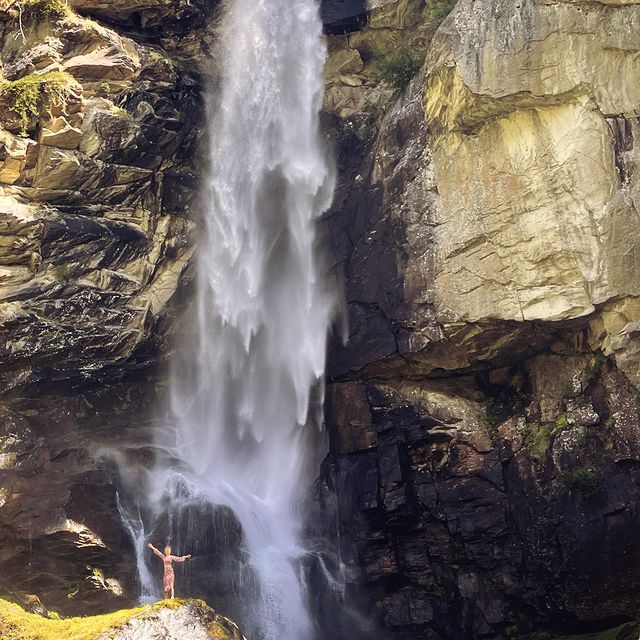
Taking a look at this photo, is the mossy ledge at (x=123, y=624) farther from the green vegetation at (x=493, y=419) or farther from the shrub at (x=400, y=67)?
the shrub at (x=400, y=67)

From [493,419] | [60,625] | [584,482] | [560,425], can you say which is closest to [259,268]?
[493,419]

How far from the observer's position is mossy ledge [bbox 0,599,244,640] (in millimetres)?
14297

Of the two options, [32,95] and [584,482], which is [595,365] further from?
[32,95]

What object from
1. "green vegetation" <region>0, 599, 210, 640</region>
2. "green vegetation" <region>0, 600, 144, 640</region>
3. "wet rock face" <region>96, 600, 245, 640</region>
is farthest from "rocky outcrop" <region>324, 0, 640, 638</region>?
"green vegetation" <region>0, 600, 144, 640</region>

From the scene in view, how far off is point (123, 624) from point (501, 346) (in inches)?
468

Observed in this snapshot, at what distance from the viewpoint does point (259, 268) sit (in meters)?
24.9

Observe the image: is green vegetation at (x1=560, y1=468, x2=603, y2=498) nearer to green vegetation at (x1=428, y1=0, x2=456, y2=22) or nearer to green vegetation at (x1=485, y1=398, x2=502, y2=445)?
green vegetation at (x1=485, y1=398, x2=502, y2=445)

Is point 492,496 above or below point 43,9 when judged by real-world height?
below

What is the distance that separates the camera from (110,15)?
23531mm

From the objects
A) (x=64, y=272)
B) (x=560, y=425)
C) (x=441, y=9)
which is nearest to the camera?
(x=560, y=425)

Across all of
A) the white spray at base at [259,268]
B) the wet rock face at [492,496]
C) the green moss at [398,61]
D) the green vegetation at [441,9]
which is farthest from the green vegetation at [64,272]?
the green vegetation at [441,9]

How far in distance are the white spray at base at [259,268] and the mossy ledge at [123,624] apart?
26.0 feet

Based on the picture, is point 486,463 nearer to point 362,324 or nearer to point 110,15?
point 362,324

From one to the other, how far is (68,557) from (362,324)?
33.6 ft
